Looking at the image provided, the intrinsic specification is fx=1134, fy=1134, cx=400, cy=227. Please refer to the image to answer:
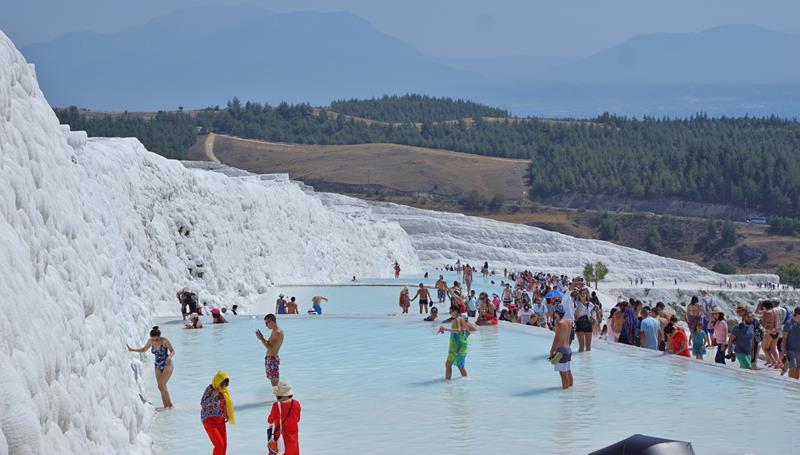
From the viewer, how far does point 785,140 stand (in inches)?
7539

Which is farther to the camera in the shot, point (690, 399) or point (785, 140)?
point (785, 140)

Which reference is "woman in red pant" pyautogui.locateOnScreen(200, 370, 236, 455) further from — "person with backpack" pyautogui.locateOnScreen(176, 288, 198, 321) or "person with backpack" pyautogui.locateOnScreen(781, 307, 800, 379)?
"person with backpack" pyautogui.locateOnScreen(176, 288, 198, 321)

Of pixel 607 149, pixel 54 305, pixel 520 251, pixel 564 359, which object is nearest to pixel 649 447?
pixel 54 305

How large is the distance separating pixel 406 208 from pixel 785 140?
113m

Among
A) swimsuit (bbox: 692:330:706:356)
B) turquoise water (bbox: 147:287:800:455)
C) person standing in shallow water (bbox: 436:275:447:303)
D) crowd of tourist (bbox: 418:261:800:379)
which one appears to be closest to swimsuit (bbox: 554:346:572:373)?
turquoise water (bbox: 147:287:800:455)

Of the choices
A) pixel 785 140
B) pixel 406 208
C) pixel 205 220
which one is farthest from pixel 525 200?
pixel 205 220

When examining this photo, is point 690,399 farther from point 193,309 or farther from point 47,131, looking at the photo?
point 193,309

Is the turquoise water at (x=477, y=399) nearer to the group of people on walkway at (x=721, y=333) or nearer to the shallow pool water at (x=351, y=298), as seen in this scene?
the group of people on walkway at (x=721, y=333)

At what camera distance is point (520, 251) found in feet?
278

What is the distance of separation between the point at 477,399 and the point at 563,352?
1244 mm

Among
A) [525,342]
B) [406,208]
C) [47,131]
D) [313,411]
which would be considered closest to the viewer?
[47,131]

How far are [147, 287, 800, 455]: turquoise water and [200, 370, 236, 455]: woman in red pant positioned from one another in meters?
0.83

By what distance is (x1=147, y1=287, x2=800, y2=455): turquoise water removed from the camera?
37.5ft

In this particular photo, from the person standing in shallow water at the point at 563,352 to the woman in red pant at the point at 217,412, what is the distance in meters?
5.07
